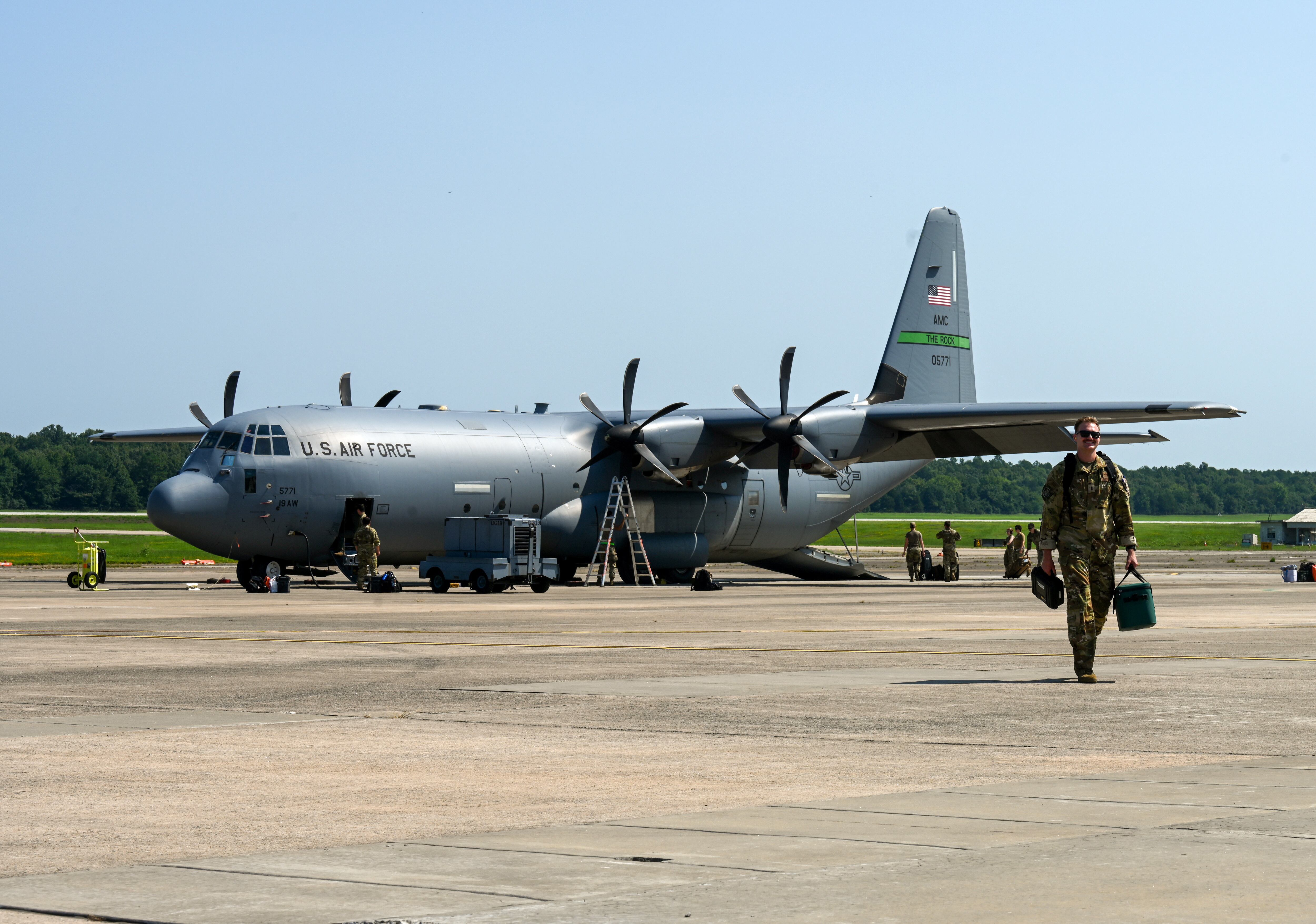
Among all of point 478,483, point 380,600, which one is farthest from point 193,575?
point 380,600

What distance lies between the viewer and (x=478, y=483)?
36781 millimetres

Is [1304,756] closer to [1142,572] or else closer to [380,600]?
[380,600]

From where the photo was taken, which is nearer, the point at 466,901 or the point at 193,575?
the point at 466,901

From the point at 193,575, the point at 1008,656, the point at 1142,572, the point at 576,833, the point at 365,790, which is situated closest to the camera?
the point at 576,833

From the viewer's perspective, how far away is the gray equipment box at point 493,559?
112 ft

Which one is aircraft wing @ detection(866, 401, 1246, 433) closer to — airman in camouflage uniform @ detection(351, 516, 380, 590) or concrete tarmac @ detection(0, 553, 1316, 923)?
airman in camouflage uniform @ detection(351, 516, 380, 590)

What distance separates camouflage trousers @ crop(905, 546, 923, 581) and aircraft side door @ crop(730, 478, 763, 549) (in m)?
4.92

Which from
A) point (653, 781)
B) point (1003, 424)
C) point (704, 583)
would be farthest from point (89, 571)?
point (653, 781)

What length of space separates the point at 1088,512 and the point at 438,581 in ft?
74.0

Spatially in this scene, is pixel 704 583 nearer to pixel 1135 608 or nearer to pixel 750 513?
pixel 750 513

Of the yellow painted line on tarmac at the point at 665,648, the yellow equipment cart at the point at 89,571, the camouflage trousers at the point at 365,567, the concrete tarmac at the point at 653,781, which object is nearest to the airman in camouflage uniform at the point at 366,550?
the camouflage trousers at the point at 365,567

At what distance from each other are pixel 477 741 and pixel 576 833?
330 centimetres

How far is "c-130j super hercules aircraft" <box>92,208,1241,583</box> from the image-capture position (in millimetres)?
33750

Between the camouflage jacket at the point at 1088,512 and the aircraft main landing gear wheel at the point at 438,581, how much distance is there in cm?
2205
